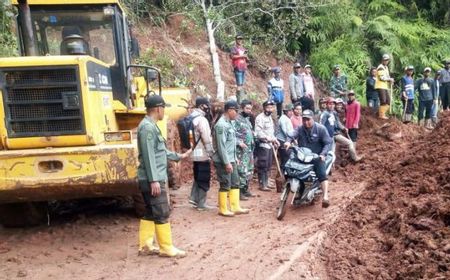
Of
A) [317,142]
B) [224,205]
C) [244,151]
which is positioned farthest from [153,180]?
[244,151]

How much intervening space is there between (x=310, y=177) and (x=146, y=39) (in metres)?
9.37

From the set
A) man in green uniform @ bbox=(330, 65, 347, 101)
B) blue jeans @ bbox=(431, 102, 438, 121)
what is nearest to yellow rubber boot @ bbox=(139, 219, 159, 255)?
man in green uniform @ bbox=(330, 65, 347, 101)

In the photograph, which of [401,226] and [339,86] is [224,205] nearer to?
[401,226]

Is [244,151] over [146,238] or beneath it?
over

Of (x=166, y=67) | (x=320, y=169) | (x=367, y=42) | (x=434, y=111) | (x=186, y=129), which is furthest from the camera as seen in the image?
(x=367, y=42)

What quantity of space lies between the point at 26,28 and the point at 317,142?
469 cm

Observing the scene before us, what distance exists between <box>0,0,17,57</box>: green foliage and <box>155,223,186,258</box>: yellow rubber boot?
7.07 m

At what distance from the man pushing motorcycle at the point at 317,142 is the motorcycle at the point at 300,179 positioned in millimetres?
98

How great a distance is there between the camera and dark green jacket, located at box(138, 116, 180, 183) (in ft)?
17.7

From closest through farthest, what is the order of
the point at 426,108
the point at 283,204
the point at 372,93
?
the point at 283,204, the point at 372,93, the point at 426,108

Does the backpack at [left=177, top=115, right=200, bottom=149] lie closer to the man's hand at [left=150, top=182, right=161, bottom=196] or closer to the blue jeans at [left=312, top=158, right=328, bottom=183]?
the blue jeans at [left=312, top=158, right=328, bottom=183]

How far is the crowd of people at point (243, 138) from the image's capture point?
5547mm

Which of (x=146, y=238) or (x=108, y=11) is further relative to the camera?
(x=108, y=11)

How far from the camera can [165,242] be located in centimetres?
562
